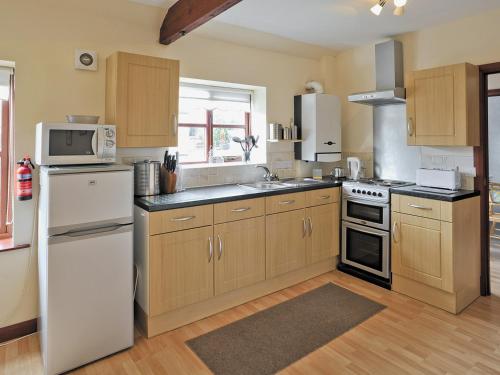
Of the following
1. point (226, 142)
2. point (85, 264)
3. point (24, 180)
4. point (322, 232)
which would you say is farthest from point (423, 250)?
point (24, 180)

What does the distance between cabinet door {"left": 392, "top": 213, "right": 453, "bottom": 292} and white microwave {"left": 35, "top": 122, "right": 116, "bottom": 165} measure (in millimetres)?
2480

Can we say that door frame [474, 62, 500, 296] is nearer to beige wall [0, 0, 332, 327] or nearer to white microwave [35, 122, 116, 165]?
beige wall [0, 0, 332, 327]

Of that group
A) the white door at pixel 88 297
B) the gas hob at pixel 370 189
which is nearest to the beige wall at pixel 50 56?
the white door at pixel 88 297

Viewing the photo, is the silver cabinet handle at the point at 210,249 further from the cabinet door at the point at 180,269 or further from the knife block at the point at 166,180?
the knife block at the point at 166,180

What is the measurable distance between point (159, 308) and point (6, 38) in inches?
82.9

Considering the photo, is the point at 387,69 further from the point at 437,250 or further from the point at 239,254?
the point at 239,254

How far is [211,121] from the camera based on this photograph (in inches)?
138

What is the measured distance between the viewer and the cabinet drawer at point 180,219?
2.26 m

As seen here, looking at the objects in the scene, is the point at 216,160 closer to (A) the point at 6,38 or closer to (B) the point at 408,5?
(A) the point at 6,38

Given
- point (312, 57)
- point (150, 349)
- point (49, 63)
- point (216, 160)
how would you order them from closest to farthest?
point (150, 349), point (49, 63), point (216, 160), point (312, 57)

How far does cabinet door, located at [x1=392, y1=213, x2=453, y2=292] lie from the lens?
2.65 meters

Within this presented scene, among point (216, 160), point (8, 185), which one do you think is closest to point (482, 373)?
point (216, 160)

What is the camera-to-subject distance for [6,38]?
221 centimetres

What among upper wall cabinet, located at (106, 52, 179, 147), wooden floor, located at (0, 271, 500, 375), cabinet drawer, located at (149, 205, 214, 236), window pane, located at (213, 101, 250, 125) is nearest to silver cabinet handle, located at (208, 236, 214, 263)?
cabinet drawer, located at (149, 205, 214, 236)
